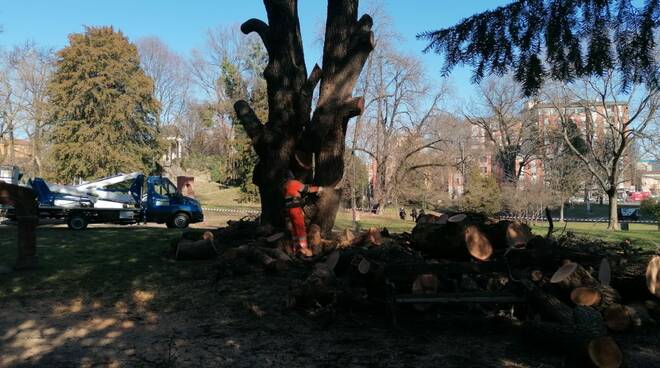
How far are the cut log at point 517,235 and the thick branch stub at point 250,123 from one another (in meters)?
4.94

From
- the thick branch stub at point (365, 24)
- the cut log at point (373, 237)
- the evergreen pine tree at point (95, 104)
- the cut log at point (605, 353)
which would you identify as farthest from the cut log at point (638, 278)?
the evergreen pine tree at point (95, 104)

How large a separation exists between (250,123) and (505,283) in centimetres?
575

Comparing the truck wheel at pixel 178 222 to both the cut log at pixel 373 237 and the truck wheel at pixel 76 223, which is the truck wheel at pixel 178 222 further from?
the cut log at pixel 373 237

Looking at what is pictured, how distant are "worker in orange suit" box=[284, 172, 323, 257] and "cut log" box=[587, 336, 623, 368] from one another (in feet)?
17.3

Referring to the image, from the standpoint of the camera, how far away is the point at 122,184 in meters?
20.3

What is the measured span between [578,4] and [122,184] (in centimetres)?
1822

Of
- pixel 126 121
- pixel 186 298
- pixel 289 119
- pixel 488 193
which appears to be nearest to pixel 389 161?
pixel 488 193

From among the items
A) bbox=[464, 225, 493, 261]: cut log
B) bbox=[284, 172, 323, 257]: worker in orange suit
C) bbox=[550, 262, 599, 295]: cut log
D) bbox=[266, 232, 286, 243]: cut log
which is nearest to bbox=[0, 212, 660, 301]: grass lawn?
bbox=[266, 232, 286, 243]: cut log

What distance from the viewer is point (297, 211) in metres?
8.59

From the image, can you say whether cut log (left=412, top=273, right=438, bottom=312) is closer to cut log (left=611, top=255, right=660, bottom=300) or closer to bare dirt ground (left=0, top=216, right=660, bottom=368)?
bare dirt ground (left=0, top=216, right=660, bottom=368)

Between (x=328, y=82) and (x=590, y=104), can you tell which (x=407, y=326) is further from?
(x=590, y=104)

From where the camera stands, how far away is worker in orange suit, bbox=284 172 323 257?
857 centimetres

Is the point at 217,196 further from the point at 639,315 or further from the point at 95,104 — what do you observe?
the point at 639,315

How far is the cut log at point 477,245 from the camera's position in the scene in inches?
249
